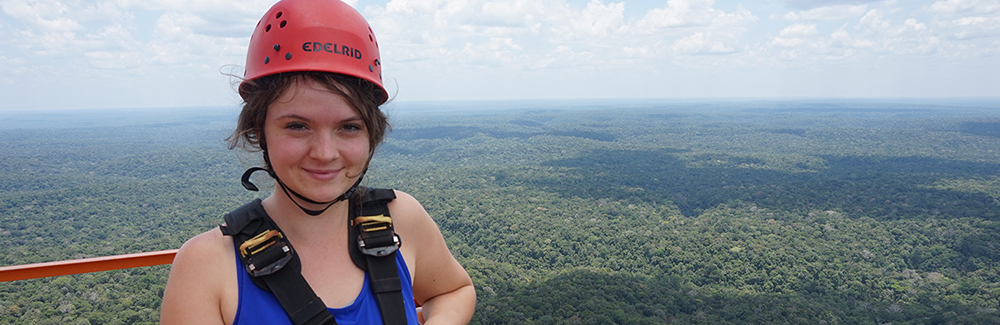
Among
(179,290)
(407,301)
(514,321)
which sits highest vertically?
(179,290)

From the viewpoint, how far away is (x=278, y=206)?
144 centimetres

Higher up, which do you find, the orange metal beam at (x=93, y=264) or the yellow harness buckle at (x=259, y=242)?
the yellow harness buckle at (x=259, y=242)

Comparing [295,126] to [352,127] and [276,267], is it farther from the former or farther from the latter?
[276,267]

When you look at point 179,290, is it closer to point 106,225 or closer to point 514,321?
point 514,321

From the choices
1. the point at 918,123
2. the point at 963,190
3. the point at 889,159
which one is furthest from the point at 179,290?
the point at 918,123

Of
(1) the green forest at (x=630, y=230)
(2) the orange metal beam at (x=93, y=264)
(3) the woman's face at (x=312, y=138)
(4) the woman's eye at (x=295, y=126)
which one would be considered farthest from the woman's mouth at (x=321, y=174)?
(2) the orange metal beam at (x=93, y=264)

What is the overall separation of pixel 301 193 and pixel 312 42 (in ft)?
1.40

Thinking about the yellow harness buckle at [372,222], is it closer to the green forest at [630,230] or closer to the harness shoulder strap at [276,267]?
the harness shoulder strap at [276,267]

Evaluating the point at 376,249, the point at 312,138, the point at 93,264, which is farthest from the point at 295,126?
the point at 93,264

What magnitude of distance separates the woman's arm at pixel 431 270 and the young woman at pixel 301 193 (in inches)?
3.9

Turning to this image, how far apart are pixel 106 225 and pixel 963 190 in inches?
3841

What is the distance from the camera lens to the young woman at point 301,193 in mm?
1239

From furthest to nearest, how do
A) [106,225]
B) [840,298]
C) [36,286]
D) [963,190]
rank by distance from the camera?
[963,190]
[106,225]
[840,298]
[36,286]

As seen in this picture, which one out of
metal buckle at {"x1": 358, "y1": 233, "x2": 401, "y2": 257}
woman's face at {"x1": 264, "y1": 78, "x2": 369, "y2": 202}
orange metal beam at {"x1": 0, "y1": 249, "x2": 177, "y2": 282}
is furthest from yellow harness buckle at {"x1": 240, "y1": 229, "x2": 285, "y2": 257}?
orange metal beam at {"x1": 0, "y1": 249, "x2": 177, "y2": 282}
